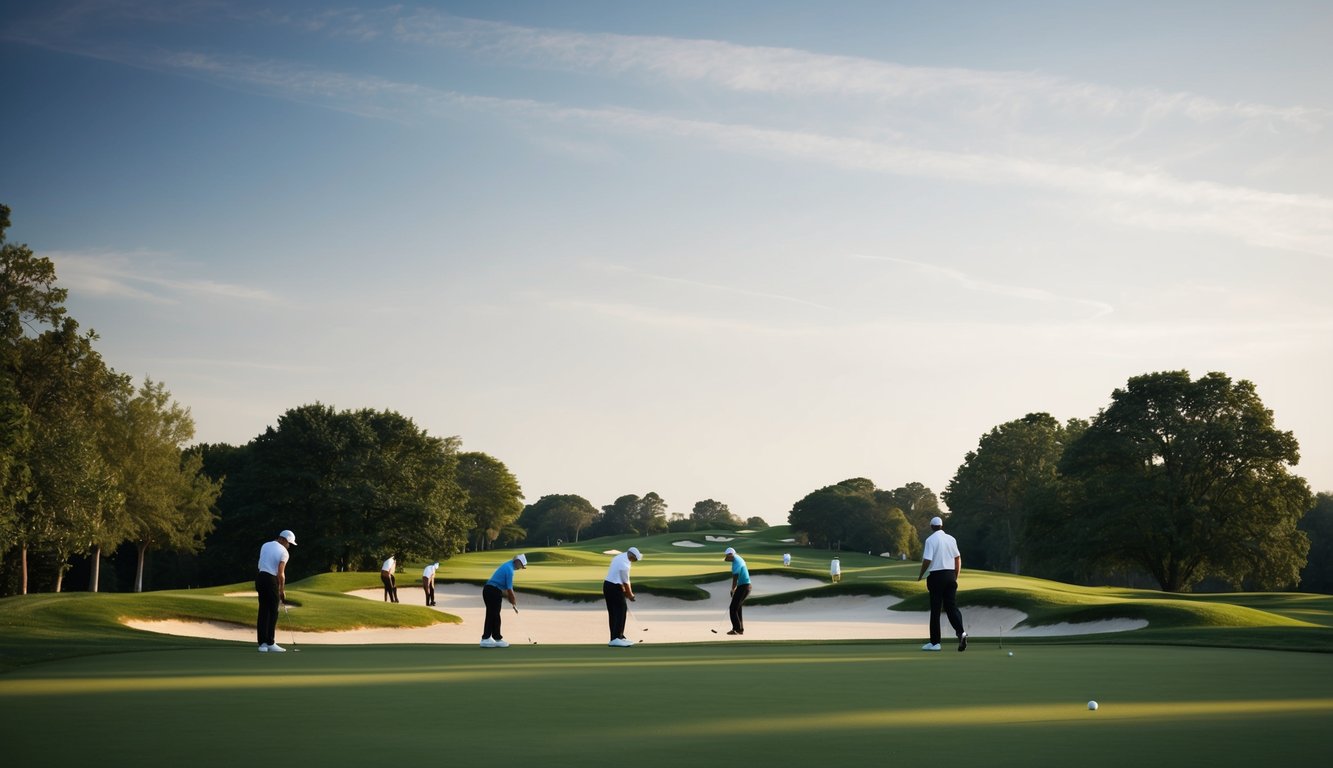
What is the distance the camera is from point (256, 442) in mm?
72312

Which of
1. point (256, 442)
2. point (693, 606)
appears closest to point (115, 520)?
point (256, 442)

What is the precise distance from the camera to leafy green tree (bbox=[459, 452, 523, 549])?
371 feet

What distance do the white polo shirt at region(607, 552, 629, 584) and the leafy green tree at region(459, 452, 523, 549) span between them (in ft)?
308

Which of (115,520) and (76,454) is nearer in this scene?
(76,454)

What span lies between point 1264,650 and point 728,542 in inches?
4503

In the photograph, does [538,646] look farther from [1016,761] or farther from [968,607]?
[968,607]

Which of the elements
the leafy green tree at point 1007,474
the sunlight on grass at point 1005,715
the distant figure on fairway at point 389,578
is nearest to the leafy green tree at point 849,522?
the leafy green tree at point 1007,474

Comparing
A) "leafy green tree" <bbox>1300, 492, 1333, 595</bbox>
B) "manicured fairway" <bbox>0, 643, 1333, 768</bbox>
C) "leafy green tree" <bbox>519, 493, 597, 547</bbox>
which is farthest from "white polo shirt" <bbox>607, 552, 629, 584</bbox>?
"leafy green tree" <bbox>519, 493, 597, 547</bbox>

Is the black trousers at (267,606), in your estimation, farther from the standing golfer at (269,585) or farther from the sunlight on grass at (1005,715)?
the sunlight on grass at (1005,715)

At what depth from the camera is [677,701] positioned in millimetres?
9688

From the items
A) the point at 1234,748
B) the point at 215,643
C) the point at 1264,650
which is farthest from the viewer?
the point at 215,643

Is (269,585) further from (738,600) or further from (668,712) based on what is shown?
(738,600)

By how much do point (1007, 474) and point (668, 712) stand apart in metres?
78.3

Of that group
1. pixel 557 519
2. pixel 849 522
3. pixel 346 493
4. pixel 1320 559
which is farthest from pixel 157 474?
pixel 557 519
